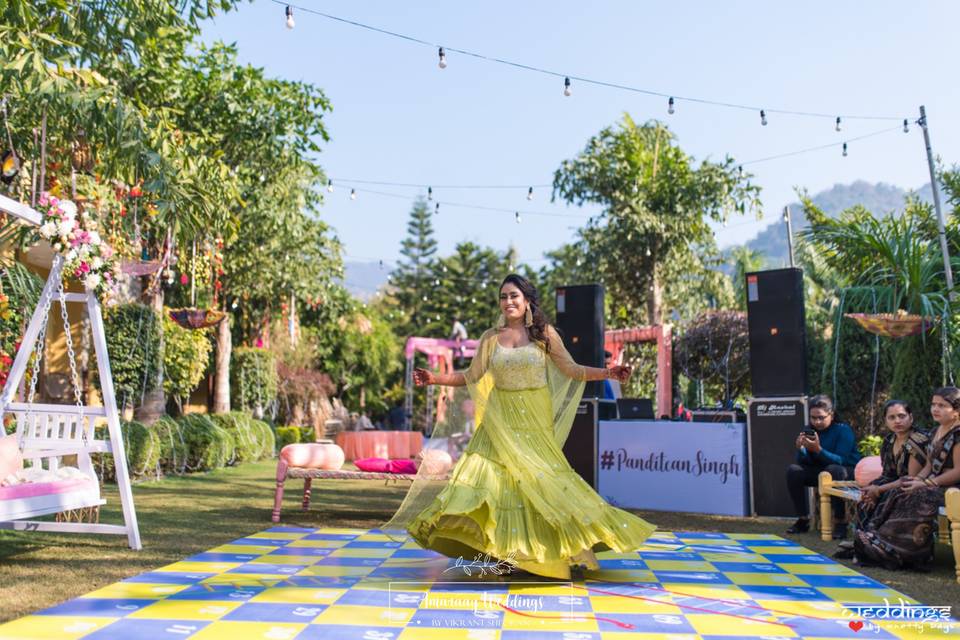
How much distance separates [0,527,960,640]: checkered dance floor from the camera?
3762 millimetres

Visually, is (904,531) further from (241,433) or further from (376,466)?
(241,433)

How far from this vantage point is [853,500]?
6602 millimetres

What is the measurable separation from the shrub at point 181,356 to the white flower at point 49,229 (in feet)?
29.6

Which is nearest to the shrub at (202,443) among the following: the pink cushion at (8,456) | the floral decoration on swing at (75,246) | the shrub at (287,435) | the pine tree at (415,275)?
the shrub at (287,435)

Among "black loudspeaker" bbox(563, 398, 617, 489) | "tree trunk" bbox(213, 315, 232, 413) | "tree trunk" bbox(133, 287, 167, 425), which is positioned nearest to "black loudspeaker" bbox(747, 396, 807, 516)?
"black loudspeaker" bbox(563, 398, 617, 489)

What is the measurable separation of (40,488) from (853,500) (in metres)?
5.38

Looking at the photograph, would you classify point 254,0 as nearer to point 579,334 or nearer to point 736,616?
point 579,334

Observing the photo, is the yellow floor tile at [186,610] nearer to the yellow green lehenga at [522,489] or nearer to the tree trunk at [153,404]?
the yellow green lehenga at [522,489]

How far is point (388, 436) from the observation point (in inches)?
492

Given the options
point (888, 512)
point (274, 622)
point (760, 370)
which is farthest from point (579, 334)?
point (274, 622)

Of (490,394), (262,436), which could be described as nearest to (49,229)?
(490,394)

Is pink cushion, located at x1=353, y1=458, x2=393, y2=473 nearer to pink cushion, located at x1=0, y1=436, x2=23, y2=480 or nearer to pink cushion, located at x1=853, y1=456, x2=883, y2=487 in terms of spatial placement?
pink cushion, located at x1=0, y1=436, x2=23, y2=480

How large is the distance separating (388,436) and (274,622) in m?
8.63

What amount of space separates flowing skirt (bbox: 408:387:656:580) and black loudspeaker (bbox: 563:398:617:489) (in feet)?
13.9
